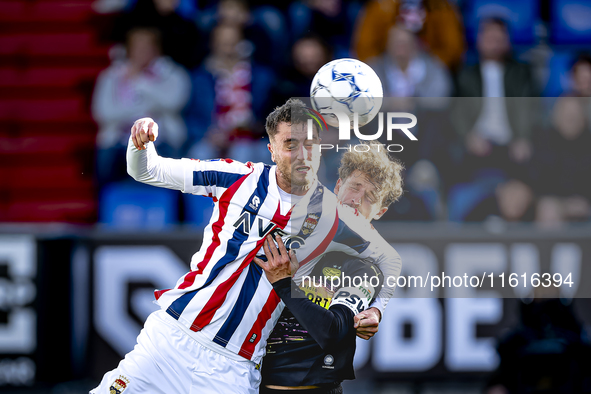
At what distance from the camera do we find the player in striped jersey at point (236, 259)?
3.01 metres

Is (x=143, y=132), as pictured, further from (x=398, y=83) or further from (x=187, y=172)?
(x=398, y=83)

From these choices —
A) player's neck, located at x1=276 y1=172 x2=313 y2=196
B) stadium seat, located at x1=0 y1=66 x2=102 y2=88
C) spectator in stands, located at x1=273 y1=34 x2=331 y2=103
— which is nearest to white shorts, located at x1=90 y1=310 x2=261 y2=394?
player's neck, located at x1=276 y1=172 x2=313 y2=196

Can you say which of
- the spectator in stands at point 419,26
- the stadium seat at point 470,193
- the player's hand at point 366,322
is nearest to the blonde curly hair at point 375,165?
the player's hand at point 366,322

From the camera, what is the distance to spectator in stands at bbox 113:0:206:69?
625 centimetres

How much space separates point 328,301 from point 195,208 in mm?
2727

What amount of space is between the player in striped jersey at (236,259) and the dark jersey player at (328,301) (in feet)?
0.26

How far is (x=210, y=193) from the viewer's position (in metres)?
3.12

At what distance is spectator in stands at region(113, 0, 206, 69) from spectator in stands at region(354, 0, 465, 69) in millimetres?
1542

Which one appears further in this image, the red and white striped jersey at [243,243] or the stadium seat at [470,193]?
the stadium seat at [470,193]

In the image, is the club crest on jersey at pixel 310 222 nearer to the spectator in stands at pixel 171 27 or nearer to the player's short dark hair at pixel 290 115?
the player's short dark hair at pixel 290 115

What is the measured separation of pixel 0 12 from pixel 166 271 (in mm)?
3991

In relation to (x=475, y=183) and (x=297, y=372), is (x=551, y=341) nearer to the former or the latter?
(x=475, y=183)

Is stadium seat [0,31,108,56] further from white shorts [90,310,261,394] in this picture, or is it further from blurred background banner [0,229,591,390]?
white shorts [90,310,261,394]

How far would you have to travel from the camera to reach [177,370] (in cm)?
311
